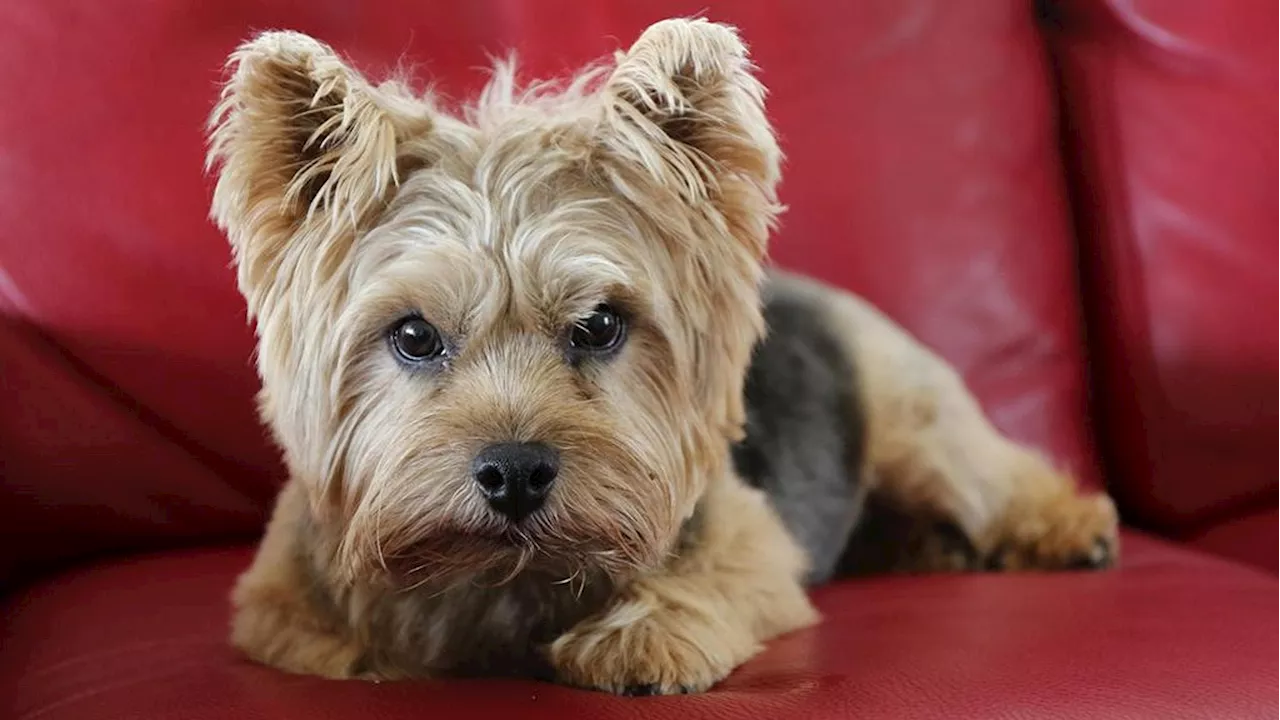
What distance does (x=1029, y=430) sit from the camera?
2062 millimetres

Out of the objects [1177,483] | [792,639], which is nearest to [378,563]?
[792,639]

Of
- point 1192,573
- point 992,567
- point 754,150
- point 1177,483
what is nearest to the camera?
point 754,150

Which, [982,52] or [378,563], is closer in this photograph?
[378,563]

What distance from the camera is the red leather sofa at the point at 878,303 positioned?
1287 millimetres

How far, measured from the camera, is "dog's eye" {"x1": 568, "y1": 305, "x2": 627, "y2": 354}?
1305 millimetres

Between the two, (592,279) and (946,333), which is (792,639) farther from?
(946,333)

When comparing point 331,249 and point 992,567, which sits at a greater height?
point 331,249

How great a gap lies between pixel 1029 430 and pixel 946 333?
0.20 metres

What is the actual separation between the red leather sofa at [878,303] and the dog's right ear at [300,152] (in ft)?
1.38

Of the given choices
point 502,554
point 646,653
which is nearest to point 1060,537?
point 646,653

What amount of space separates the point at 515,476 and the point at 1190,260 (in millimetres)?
1283

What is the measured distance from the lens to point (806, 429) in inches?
71.9

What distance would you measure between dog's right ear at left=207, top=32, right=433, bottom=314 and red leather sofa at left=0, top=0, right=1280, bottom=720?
422mm

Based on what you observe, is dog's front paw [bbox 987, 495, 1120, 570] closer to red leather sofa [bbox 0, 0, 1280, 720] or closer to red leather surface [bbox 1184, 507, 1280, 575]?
red leather sofa [bbox 0, 0, 1280, 720]
